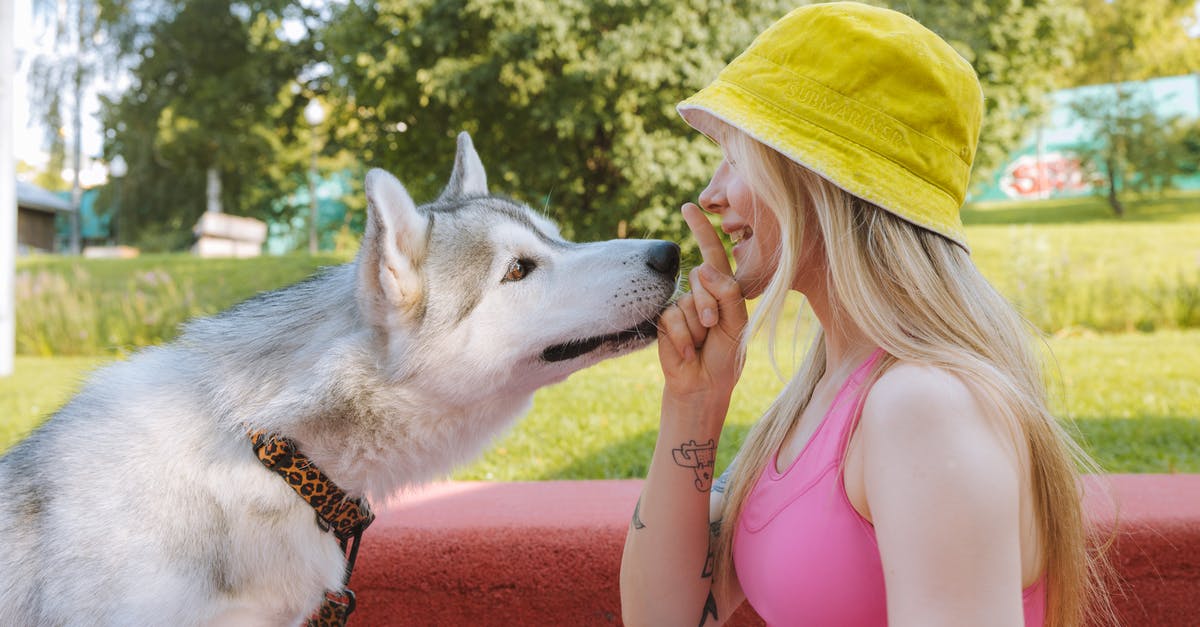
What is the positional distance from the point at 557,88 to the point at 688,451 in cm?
1335

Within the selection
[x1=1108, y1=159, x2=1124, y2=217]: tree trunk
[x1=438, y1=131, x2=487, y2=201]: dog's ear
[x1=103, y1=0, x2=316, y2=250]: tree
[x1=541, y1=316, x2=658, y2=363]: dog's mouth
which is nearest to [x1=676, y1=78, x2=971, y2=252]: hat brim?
[x1=541, y1=316, x2=658, y2=363]: dog's mouth

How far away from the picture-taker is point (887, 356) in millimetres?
1727

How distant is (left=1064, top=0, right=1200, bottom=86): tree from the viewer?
30438 mm

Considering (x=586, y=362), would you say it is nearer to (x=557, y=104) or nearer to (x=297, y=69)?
(x=557, y=104)

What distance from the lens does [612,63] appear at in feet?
44.9

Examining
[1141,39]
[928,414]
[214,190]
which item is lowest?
[214,190]

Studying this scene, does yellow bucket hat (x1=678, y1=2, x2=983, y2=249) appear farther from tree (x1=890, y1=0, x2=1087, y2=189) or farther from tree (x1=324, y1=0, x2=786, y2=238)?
tree (x1=890, y1=0, x2=1087, y2=189)

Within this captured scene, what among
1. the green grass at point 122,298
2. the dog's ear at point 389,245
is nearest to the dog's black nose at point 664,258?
the dog's ear at point 389,245

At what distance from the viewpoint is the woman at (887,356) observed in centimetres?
142

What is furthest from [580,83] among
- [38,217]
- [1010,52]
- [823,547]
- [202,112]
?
[38,217]

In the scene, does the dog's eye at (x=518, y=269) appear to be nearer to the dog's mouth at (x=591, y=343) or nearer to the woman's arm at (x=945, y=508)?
the dog's mouth at (x=591, y=343)

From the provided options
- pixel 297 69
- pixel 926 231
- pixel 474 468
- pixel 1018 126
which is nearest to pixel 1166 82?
pixel 1018 126

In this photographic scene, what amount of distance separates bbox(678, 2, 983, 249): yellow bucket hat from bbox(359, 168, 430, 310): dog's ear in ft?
2.81

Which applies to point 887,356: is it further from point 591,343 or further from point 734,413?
point 734,413
